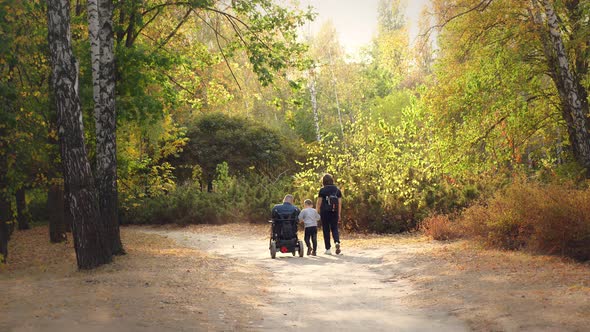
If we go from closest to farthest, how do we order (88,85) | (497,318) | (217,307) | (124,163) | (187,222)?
(497,318) → (217,307) → (88,85) → (124,163) → (187,222)

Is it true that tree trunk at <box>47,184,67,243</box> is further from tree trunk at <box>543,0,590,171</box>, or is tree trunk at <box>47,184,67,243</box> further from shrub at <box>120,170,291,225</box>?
tree trunk at <box>543,0,590,171</box>

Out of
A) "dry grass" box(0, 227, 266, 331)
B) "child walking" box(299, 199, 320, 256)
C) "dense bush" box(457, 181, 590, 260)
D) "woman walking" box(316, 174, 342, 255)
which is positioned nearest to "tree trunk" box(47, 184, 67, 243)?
"dry grass" box(0, 227, 266, 331)

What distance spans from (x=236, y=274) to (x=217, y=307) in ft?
11.8

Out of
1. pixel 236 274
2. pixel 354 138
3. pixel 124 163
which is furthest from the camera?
pixel 354 138

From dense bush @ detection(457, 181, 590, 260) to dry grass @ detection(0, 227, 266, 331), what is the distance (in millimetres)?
5240

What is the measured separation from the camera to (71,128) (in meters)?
11.3

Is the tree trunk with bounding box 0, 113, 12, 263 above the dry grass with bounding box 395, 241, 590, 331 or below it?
above

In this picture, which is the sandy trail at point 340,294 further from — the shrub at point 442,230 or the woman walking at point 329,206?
the shrub at point 442,230

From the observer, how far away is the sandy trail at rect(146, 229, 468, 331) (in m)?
7.53

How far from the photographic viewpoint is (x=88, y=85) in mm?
15648

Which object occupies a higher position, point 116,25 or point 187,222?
point 116,25

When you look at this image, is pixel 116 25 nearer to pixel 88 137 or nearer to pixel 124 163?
pixel 88 137

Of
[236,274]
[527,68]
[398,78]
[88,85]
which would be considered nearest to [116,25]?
[88,85]

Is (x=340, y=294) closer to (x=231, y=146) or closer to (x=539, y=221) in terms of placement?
(x=539, y=221)
